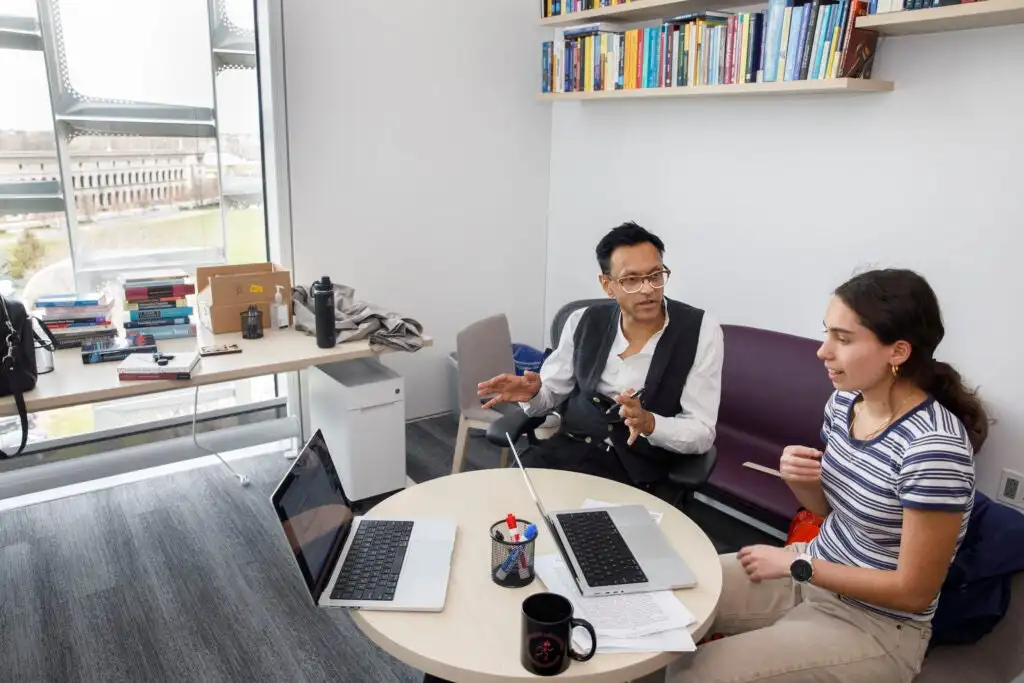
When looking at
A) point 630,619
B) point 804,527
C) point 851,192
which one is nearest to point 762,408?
point 804,527

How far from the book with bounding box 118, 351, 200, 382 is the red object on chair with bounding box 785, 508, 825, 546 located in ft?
6.66

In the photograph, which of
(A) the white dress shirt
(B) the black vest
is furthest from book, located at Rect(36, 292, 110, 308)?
(B) the black vest

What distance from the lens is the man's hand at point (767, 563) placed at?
150 centimetres

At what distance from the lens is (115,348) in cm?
253

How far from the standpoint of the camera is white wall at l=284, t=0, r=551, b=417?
3.39 meters

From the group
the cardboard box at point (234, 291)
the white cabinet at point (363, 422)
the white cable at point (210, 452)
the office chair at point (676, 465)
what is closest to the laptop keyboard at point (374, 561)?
the office chair at point (676, 465)

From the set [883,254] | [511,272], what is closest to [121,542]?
[511,272]

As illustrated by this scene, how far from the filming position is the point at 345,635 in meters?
2.29

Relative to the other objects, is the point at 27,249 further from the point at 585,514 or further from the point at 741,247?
the point at 741,247

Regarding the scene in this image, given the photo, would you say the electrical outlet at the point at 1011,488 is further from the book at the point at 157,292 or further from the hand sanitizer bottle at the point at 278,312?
the book at the point at 157,292

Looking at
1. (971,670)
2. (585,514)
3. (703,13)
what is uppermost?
(703,13)

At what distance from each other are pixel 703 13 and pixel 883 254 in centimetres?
123

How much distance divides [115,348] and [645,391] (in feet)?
6.18

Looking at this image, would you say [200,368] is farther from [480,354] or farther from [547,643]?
[547,643]
